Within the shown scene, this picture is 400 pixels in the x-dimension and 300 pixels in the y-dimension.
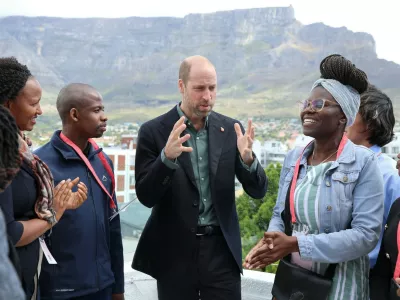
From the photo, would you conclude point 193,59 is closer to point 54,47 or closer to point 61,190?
point 61,190

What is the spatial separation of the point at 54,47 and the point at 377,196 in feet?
251

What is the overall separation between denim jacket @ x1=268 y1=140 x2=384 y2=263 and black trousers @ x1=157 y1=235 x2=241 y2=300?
23.7 inches

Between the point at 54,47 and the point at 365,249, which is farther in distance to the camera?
the point at 54,47

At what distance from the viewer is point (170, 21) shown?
82562mm

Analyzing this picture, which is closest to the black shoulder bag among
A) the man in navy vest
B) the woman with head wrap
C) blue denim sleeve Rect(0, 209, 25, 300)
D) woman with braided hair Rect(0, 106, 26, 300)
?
the woman with head wrap

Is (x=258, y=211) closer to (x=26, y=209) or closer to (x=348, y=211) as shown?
(x=348, y=211)

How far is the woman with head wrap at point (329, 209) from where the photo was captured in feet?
6.93

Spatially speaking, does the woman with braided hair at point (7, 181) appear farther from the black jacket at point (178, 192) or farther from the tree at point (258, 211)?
the tree at point (258, 211)

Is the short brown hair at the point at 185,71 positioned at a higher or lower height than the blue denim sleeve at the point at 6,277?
higher

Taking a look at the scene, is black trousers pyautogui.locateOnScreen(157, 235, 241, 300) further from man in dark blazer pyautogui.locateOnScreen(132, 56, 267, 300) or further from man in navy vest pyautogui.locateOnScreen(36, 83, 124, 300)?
man in navy vest pyautogui.locateOnScreen(36, 83, 124, 300)

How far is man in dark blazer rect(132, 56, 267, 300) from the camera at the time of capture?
2607 mm

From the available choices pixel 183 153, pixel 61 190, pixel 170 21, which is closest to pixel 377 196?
pixel 183 153

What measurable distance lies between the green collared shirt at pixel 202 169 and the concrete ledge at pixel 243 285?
4.17 ft

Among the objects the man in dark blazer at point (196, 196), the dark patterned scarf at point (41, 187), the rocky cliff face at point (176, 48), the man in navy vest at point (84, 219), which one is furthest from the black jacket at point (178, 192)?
the rocky cliff face at point (176, 48)
